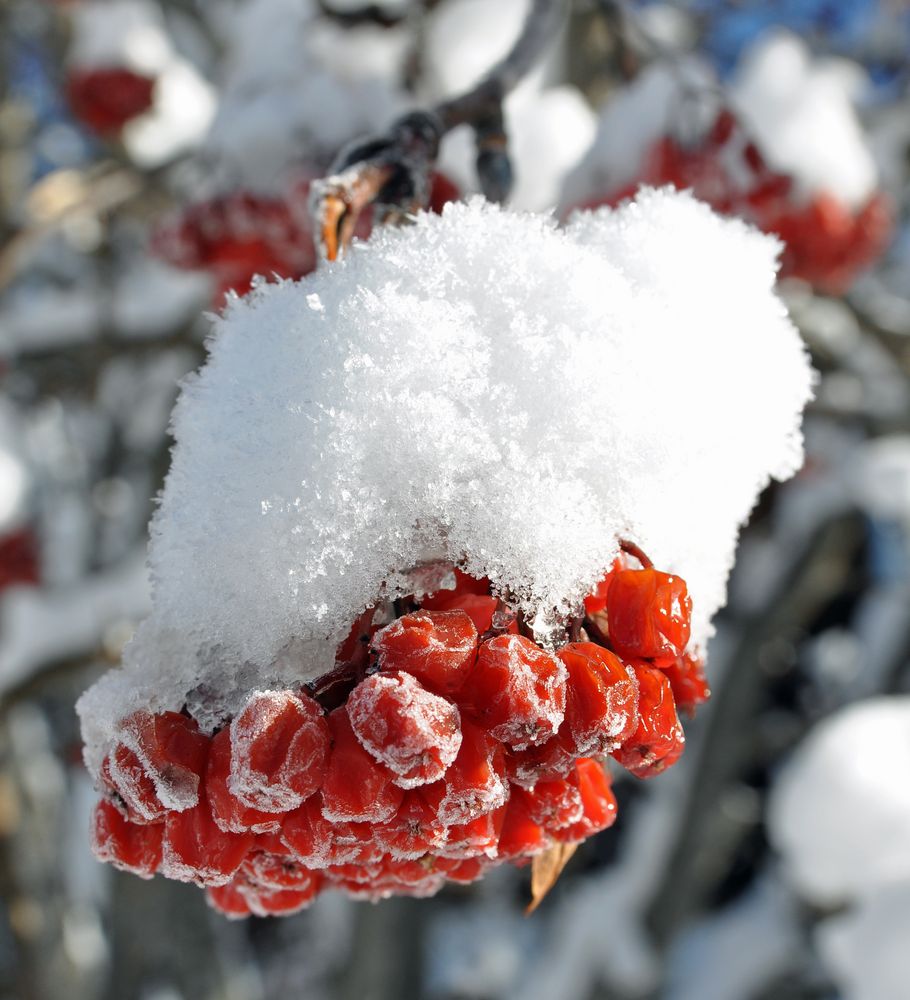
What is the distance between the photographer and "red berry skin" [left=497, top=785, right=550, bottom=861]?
75 centimetres

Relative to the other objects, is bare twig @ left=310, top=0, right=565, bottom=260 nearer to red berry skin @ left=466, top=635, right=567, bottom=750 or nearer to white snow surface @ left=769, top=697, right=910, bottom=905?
red berry skin @ left=466, top=635, right=567, bottom=750

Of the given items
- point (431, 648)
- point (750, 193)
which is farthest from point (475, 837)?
→ point (750, 193)

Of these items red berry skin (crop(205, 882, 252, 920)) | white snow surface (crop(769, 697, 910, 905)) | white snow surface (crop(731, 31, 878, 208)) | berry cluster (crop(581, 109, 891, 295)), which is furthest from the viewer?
white snow surface (crop(769, 697, 910, 905))

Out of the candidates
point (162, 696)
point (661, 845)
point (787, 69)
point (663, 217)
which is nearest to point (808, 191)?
point (787, 69)

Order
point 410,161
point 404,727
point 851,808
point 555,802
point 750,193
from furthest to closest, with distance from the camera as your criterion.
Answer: point 851,808
point 750,193
point 410,161
point 555,802
point 404,727

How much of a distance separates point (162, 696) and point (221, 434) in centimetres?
20

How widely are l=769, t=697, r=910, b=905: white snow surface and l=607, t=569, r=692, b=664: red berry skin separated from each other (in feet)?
7.00

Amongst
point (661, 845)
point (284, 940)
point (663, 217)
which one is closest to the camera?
point (663, 217)

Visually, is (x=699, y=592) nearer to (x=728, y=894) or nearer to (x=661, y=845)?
(x=661, y=845)

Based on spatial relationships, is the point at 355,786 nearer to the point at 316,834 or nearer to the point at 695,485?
the point at 316,834

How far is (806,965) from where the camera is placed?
3883 millimetres

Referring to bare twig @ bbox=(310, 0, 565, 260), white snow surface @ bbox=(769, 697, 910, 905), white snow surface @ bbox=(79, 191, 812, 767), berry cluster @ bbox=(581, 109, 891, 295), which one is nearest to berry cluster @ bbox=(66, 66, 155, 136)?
berry cluster @ bbox=(581, 109, 891, 295)

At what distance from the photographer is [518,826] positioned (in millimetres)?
756

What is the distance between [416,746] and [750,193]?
149cm
